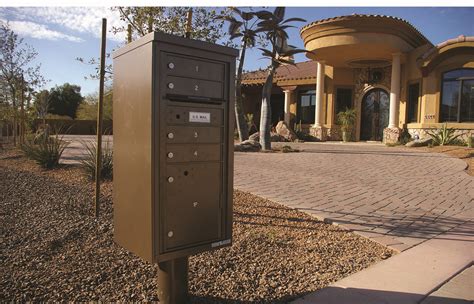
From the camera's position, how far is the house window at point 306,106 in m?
21.6

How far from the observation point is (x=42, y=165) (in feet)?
24.7

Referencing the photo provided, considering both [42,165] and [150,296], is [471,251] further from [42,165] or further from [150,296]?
[42,165]

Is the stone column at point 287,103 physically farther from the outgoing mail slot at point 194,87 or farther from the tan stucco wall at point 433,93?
the outgoing mail slot at point 194,87

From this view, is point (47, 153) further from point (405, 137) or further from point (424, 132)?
point (405, 137)

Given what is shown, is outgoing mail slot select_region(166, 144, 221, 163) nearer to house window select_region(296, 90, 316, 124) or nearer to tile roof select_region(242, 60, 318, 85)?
tile roof select_region(242, 60, 318, 85)

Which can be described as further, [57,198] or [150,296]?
[57,198]

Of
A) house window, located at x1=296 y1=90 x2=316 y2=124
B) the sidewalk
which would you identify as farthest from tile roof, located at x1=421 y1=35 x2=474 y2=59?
the sidewalk

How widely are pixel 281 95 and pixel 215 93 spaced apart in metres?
22.5

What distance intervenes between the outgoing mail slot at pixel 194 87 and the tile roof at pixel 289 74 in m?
19.7

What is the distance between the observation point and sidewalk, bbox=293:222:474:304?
2.36m

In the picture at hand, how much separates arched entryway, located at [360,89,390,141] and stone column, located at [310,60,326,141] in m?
2.36

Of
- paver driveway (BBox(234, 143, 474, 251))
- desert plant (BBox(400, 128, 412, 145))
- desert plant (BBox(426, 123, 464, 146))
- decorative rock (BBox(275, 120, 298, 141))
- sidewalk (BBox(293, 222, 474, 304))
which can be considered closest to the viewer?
sidewalk (BBox(293, 222, 474, 304))

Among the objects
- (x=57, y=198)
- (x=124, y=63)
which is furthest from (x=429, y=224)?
(x=57, y=198)

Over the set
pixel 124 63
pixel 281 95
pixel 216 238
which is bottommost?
pixel 216 238
